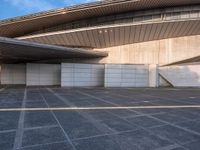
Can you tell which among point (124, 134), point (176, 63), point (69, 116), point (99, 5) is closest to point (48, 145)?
point (124, 134)

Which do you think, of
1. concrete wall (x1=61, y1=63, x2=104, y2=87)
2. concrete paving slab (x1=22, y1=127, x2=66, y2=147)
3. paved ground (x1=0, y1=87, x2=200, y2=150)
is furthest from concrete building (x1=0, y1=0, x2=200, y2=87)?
concrete paving slab (x1=22, y1=127, x2=66, y2=147)

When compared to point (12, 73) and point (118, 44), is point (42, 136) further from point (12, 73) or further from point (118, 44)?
point (12, 73)

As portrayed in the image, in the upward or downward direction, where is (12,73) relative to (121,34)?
downward

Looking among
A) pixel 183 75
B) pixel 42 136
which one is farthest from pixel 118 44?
pixel 42 136

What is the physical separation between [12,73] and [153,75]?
66.6 feet

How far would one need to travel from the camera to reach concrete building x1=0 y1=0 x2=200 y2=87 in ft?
61.3

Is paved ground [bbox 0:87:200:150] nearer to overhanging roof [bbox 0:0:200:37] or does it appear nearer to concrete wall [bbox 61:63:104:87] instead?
concrete wall [bbox 61:63:104:87]

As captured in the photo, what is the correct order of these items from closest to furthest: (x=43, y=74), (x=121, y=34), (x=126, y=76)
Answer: (x=126, y=76)
(x=121, y=34)
(x=43, y=74)

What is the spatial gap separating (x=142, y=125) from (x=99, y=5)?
19.0m

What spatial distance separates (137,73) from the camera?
749 inches

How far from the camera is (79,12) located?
21062mm

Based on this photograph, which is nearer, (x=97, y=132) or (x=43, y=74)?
(x=97, y=132)

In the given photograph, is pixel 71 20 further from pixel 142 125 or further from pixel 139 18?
pixel 142 125

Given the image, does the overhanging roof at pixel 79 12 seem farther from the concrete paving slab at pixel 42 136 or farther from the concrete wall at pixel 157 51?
the concrete paving slab at pixel 42 136
